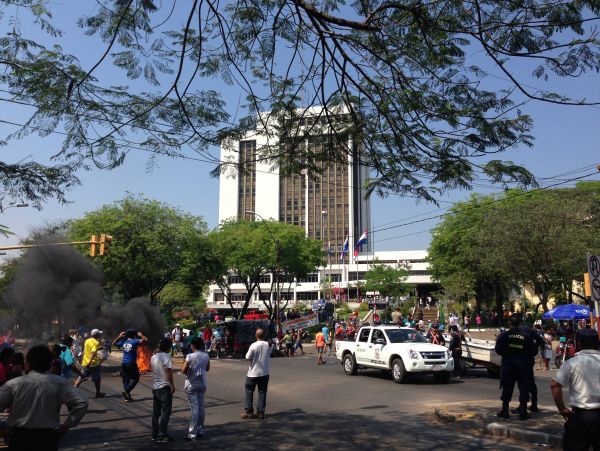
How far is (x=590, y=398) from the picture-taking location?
189 inches

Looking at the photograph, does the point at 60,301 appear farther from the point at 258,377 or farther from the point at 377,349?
the point at 258,377

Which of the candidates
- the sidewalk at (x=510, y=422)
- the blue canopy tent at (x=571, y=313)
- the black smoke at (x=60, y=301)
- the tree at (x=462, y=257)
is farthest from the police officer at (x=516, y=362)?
the tree at (x=462, y=257)

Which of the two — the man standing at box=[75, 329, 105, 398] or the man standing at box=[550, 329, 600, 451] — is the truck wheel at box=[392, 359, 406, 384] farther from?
the man standing at box=[550, 329, 600, 451]

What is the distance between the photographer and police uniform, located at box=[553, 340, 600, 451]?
4.71m

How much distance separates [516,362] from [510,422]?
970 millimetres

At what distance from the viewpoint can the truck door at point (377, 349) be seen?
15.6 meters

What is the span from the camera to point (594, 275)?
8.41 meters

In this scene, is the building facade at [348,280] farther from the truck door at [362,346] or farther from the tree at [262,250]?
the truck door at [362,346]

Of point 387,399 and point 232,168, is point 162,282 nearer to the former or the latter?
point 387,399

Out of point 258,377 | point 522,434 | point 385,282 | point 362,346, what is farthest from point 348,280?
point 522,434

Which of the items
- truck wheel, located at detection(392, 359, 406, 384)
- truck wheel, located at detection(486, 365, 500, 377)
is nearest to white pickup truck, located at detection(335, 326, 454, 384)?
truck wheel, located at detection(392, 359, 406, 384)

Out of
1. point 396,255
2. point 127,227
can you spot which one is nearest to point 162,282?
point 127,227

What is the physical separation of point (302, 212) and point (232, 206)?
13.6 m

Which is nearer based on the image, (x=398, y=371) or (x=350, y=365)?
(x=398, y=371)
